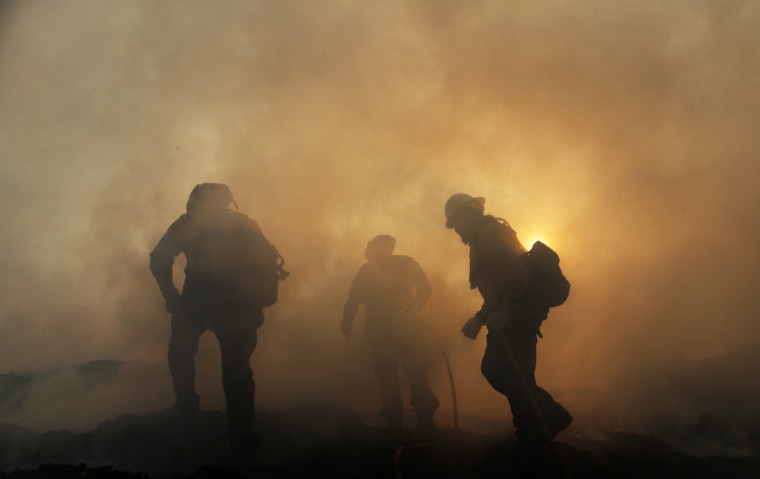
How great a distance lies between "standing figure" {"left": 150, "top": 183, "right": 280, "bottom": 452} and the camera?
5219 mm

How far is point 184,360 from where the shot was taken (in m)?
5.59

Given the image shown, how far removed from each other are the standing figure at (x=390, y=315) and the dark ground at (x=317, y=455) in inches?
33.9

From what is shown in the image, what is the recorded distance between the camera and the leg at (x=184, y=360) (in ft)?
18.2

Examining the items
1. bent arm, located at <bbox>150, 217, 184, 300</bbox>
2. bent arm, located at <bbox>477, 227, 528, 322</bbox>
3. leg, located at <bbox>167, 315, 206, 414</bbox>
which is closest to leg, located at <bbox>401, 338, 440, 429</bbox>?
bent arm, located at <bbox>477, 227, 528, 322</bbox>

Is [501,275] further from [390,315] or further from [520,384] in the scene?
[390,315]

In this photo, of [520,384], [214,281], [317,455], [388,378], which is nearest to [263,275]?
[214,281]

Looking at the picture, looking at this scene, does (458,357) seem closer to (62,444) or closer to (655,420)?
(655,420)

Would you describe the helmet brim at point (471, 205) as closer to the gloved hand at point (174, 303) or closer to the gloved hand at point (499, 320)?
the gloved hand at point (499, 320)

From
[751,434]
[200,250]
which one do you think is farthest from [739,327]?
[200,250]

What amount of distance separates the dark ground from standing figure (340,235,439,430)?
0.86 meters

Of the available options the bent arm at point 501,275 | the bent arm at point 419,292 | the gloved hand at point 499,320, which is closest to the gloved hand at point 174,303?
the bent arm at point 419,292

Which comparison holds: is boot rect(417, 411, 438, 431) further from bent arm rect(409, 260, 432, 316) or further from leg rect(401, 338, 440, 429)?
bent arm rect(409, 260, 432, 316)

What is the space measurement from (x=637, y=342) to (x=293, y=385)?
6.66 m

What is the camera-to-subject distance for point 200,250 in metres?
5.47
